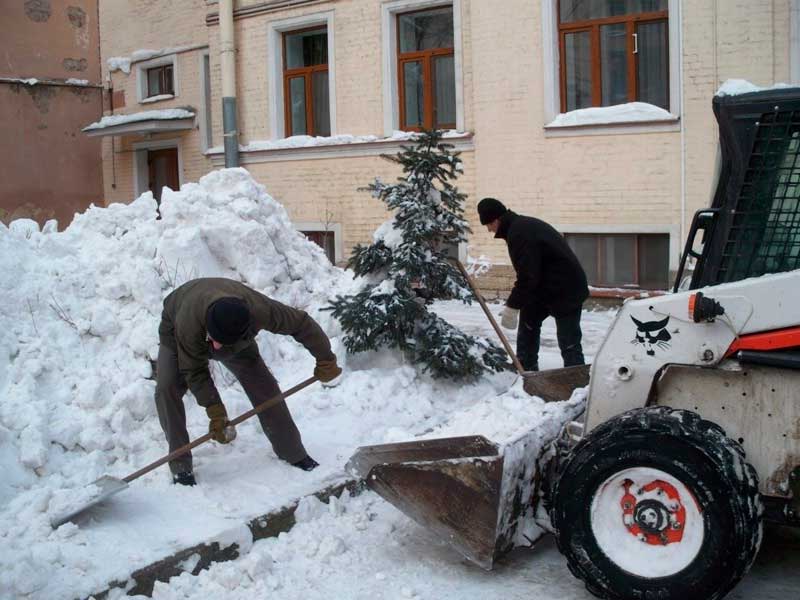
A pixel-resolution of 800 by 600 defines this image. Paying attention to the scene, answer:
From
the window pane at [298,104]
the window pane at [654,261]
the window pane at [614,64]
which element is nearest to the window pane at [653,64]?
the window pane at [614,64]

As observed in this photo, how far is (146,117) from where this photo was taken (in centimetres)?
1502

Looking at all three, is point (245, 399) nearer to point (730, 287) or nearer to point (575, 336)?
point (575, 336)

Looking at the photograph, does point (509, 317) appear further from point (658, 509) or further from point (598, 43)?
point (598, 43)

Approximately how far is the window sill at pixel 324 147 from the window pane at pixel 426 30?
48.6 inches

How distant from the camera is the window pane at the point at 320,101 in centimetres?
1329

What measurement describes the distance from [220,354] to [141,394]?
0.78 m

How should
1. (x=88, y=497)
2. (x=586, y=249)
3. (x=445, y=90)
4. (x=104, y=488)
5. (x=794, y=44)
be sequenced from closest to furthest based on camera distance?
1. (x=88, y=497)
2. (x=104, y=488)
3. (x=794, y=44)
4. (x=586, y=249)
5. (x=445, y=90)

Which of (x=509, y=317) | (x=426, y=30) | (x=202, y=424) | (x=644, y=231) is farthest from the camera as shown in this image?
(x=426, y=30)

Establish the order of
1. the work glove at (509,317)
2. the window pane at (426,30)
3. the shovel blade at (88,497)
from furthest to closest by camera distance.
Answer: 1. the window pane at (426,30)
2. the work glove at (509,317)
3. the shovel blade at (88,497)

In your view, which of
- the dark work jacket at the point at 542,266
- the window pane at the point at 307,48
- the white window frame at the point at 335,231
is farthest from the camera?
the window pane at the point at 307,48

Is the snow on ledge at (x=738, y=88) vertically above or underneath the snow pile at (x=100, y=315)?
above

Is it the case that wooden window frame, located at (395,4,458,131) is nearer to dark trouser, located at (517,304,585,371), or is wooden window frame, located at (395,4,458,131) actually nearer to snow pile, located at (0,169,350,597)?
snow pile, located at (0,169,350,597)

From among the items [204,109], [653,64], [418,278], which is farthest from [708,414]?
[204,109]

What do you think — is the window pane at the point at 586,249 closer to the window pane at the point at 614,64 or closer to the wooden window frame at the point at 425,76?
the window pane at the point at 614,64
